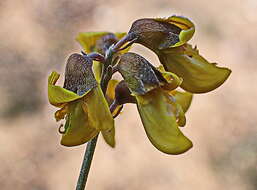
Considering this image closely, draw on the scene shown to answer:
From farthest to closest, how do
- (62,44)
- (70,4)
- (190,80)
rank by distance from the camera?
1. (70,4)
2. (62,44)
3. (190,80)

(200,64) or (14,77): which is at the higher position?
(200,64)

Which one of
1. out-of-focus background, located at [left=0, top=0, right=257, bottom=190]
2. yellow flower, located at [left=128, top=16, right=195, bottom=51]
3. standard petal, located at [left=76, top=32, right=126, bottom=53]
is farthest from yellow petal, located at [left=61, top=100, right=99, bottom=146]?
out-of-focus background, located at [left=0, top=0, right=257, bottom=190]

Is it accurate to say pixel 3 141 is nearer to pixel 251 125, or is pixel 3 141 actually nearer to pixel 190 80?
pixel 251 125

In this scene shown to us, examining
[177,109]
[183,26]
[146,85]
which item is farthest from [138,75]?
[183,26]

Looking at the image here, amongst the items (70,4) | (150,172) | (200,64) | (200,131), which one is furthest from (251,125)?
(200,64)

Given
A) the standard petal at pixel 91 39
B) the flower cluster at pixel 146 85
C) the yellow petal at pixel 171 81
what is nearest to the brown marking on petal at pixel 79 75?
the flower cluster at pixel 146 85

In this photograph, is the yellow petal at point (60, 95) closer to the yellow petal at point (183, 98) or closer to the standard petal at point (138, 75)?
the standard petal at point (138, 75)

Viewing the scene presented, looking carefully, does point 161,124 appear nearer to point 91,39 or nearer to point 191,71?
point 191,71
